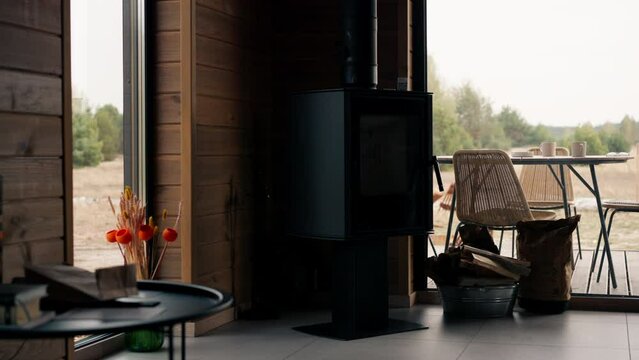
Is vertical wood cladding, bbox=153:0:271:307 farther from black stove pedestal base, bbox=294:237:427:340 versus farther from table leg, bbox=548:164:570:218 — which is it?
table leg, bbox=548:164:570:218

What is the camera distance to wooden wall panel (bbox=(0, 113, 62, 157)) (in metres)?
3.13

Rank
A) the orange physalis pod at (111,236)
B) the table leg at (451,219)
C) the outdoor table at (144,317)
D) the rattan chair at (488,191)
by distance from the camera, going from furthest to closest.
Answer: the table leg at (451,219) → the rattan chair at (488,191) → the orange physalis pod at (111,236) → the outdoor table at (144,317)

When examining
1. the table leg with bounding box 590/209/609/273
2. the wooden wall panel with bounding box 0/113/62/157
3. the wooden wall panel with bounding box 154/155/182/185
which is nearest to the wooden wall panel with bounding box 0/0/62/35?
the wooden wall panel with bounding box 0/113/62/157

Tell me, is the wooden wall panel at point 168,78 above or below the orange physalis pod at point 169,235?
above

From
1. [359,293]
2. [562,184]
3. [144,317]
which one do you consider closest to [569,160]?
[562,184]

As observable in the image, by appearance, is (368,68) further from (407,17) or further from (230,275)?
(230,275)

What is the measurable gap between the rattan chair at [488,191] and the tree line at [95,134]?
6.21 feet

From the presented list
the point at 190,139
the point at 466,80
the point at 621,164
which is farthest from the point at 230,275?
the point at 621,164

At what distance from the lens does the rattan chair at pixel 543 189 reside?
539 centimetres

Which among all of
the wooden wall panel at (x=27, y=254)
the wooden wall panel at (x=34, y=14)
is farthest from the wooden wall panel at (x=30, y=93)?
the wooden wall panel at (x=27, y=254)

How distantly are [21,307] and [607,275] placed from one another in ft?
13.0

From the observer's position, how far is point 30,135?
10.7 feet

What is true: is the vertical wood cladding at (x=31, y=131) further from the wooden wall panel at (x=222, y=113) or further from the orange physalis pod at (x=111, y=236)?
the wooden wall panel at (x=222, y=113)

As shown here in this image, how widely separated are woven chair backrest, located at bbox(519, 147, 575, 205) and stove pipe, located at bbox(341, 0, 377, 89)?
1.28 meters
